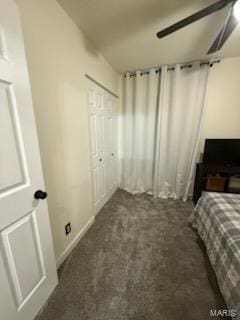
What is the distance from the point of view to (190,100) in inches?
105

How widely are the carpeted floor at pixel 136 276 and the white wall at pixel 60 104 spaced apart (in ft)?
1.05

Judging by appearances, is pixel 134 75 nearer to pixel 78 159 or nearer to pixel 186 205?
pixel 78 159

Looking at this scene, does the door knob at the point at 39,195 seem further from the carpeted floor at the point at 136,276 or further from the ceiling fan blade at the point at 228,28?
the ceiling fan blade at the point at 228,28

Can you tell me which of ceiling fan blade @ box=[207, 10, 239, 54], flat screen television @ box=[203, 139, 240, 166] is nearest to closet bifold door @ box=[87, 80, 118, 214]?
ceiling fan blade @ box=[207, 10, 239, 54]

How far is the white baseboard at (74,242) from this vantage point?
158 centimetres

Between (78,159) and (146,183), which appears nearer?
(78,159)

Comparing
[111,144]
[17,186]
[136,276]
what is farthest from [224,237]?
[111,144]

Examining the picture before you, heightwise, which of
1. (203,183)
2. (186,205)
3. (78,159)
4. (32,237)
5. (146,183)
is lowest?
(186,205)

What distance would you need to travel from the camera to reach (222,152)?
8.38 feet

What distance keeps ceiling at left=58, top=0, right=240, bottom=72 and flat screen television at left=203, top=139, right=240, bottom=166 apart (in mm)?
1359

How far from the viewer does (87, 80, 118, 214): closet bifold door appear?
2.21 metres

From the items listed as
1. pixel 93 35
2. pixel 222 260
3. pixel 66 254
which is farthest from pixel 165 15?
pixel 66 254

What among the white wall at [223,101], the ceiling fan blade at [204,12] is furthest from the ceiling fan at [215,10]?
the white wall at [223,101]

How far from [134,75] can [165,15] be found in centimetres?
147
